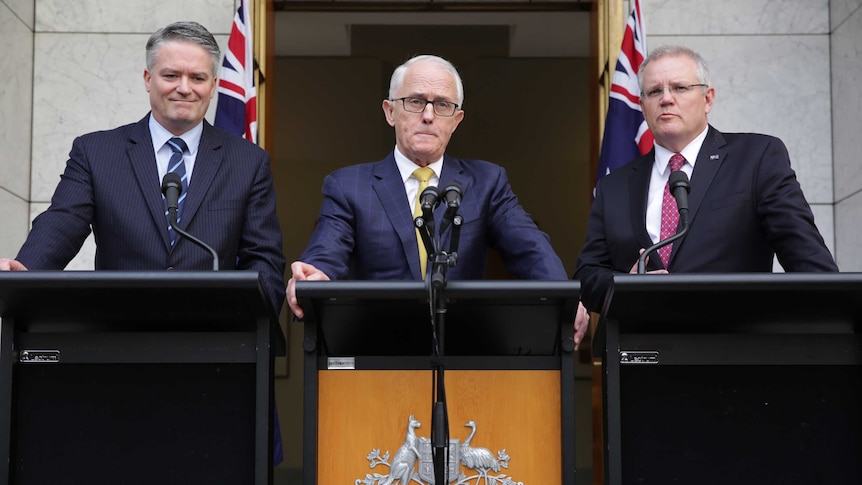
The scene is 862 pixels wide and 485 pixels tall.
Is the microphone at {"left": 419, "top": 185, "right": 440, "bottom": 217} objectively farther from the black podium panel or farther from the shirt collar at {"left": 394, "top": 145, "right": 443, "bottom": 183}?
the shirt collar at {"left": 394, "top": 145, "right": 443, "bottom": 183}

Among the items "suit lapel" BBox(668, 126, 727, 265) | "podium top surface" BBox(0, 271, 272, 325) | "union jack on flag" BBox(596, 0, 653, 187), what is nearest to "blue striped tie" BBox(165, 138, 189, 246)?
"podium top surface" BBox(0, 271, 272, 325)

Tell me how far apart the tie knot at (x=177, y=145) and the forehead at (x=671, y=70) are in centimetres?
139

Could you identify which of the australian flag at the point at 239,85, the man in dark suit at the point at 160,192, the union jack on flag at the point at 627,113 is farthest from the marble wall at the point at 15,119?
the union jack on flag at the point at 627,113

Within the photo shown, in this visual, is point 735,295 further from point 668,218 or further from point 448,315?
point 668,218

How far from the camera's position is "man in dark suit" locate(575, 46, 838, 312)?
10.1ft

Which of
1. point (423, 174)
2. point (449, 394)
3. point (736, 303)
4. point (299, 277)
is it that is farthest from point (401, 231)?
point (736, 303)

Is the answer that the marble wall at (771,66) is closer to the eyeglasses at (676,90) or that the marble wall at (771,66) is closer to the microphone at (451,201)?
the eyeglasses at (676,90)

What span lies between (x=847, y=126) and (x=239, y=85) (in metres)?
2.64

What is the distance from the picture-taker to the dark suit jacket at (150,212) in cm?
307

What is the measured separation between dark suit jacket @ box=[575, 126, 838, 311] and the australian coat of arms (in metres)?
0.65

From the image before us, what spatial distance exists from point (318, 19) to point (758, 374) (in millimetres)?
4792

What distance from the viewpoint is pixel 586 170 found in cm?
891

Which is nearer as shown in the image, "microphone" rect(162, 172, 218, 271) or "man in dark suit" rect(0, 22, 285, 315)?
"microphone" rect(162, 172, 218, 271)

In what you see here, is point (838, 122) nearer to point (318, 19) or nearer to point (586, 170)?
point (318, 19)
